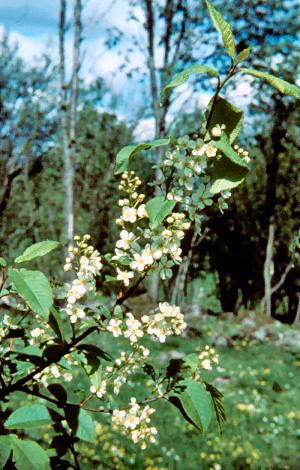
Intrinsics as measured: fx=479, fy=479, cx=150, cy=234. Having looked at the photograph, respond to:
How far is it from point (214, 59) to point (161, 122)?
2.39 m

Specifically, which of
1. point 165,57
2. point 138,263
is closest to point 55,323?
point 138,263

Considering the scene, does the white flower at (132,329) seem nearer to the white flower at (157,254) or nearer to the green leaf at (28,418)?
the white flower at (157,254)

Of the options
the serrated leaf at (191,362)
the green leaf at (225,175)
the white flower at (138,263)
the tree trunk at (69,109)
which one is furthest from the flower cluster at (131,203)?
the tree trunk at (69,109)

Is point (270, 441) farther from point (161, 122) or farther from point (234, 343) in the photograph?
point (161, 122)

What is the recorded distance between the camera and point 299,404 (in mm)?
6598

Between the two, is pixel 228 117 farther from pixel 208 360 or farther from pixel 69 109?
pixel 69 109

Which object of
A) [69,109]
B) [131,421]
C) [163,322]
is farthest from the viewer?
[69,109]

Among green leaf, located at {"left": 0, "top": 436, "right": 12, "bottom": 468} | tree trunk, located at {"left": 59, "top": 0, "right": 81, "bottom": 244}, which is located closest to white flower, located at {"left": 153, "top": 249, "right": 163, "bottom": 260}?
green leaf, located at {"left": 0, "top": 436, "right": 12, "bottom": 468}

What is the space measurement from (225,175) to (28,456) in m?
0.85

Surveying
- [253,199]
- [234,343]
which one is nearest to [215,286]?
[253,199]

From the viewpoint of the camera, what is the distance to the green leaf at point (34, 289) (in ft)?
3.37

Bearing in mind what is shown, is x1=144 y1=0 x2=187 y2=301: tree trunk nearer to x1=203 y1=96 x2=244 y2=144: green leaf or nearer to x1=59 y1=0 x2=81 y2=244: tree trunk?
x1=59 y1=0 x2=81 y2=244: tree trunk

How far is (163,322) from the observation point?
138cm

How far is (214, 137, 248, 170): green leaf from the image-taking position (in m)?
1.07
